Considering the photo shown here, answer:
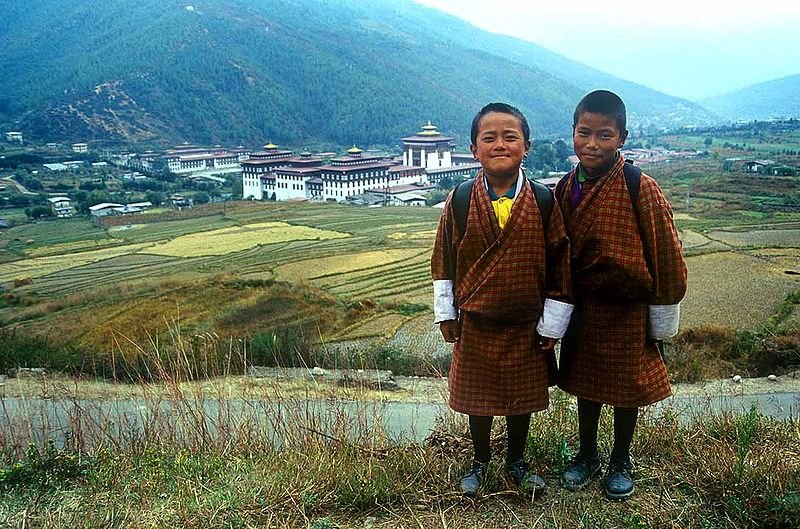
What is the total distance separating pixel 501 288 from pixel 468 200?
0.35 metres

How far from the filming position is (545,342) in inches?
89.2

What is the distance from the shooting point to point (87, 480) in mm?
2576

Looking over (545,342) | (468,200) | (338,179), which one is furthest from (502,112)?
(338,179)

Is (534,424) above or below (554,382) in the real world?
below

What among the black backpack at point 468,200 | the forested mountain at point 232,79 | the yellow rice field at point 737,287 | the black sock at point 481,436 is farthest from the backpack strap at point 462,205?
the forested mountain at point 232,79

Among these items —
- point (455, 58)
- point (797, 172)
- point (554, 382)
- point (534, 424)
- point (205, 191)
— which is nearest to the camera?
point (554, 382)

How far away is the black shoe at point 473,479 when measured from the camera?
230cm

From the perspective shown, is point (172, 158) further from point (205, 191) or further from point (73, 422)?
point (73, 422)

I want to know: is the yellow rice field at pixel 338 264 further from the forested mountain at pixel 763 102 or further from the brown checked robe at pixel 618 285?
the forested mountain at pixel 763 102

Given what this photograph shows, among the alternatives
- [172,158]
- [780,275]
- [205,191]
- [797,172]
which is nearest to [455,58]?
[172,158]

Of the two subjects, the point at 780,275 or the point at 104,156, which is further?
the point at 104,156

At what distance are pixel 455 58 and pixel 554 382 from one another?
118 metres

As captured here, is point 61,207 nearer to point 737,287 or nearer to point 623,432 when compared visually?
point 737,287

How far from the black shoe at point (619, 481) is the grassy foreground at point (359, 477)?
37mm
